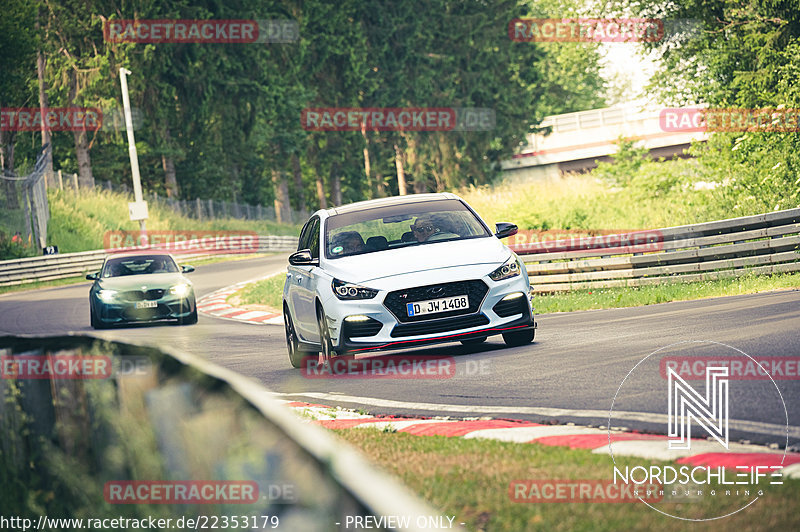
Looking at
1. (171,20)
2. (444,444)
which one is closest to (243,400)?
(444,444)

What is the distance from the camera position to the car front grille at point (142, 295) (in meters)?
19.3

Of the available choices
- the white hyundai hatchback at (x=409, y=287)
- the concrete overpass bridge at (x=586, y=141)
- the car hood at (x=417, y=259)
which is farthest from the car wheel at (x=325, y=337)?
the concrete overpass bridge at (x=586, y=141)

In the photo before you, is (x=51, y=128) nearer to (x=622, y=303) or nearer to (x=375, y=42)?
(x=375, y=42)

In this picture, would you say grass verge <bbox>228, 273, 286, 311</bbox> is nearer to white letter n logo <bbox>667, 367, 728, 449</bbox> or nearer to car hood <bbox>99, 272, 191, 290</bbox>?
car hood <bbox>99, 272, 191, 290</bbox>

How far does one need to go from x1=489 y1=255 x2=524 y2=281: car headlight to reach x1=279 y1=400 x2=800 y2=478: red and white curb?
2.80m

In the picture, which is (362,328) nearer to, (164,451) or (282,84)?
(164,451)

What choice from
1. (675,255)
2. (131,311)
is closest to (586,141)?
(675,255)

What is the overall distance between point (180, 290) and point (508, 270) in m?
9.78

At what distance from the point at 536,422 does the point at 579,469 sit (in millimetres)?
1973

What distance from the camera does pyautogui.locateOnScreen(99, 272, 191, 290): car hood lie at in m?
19.5

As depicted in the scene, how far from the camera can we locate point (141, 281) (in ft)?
64.6

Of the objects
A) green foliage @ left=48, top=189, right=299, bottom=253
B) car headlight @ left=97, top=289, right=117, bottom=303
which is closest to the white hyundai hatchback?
car headlight @ left=97, top=289, right=117, bottom=303

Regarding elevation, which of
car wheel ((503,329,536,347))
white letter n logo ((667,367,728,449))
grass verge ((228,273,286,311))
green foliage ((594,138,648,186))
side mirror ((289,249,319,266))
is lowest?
grass verge ((228,273,286,311))

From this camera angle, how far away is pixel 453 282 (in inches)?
436
